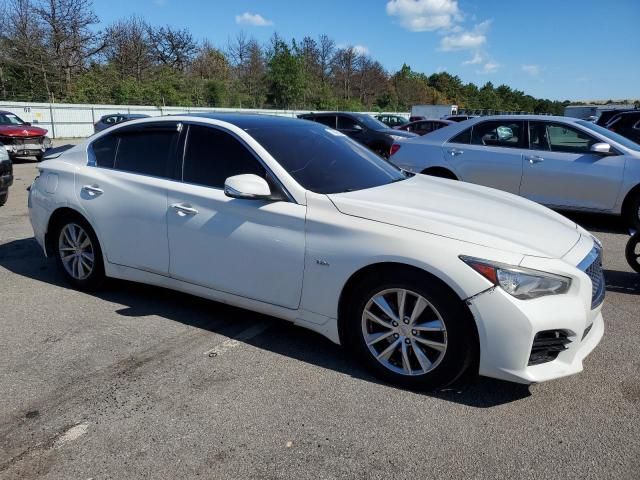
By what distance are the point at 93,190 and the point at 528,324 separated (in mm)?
3576

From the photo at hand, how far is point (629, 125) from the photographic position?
11.6 meters

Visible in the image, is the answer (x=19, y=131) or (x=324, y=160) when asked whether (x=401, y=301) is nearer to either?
(x=324, y=160)

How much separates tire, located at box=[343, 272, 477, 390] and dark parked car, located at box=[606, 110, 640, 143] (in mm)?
10735

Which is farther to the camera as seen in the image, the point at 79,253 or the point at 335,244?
the point at 79,253

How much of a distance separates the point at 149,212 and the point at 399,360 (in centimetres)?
223

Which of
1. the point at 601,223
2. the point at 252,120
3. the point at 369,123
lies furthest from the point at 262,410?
the point at 369,123

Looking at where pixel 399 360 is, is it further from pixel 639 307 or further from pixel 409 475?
pixel 639 307

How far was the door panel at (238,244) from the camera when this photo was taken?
346cm

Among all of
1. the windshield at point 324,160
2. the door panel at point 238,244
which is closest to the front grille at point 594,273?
the windshield at point 324,160

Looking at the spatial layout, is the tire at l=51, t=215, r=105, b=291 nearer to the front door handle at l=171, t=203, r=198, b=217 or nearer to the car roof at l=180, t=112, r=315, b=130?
the front door handle at l=171, t=203, r=198, b=217

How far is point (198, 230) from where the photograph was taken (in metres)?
3.84

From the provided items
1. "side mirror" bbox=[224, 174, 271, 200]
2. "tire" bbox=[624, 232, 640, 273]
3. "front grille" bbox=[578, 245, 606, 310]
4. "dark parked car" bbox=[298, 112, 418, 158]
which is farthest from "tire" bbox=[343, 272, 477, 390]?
"dark parked car" bbox=[298, 112, 418, 158]

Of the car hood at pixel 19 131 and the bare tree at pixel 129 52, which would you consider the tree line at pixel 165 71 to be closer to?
the bare tree at pixel 129 52

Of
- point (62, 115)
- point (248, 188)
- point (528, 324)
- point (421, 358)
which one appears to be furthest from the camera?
point (62, 115)
